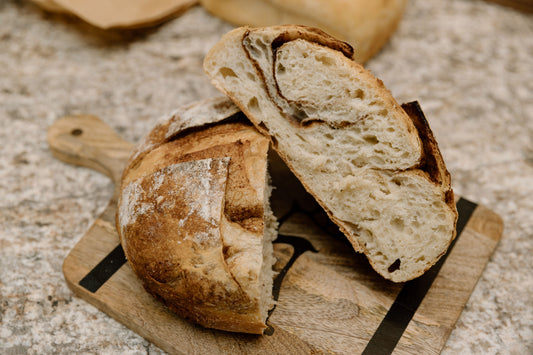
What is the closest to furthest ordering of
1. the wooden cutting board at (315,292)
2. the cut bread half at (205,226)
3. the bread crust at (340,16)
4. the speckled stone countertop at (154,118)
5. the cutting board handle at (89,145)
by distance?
the cut bread half at (205,226) < the wooden cutting board at (315,292) < the speckled stone countertop at (154,118) < the cutting board handle at (89,145) < the bread crust at (340,16)

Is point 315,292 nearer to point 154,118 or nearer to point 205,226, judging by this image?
point 205,226

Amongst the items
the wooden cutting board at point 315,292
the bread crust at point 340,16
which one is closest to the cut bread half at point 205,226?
the wooden cutting board at point 315,292

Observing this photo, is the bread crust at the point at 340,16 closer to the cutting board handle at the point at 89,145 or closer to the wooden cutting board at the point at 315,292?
the wooden cutting board at the point at 315,292

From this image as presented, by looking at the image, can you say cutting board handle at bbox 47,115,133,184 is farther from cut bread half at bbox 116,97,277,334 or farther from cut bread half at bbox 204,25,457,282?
cut bread half at bbox 204,25,457,282

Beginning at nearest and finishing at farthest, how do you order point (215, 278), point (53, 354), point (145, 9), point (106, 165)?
point (215, 278) → point (53, 354) → point (106, 165) → point (145, 9)

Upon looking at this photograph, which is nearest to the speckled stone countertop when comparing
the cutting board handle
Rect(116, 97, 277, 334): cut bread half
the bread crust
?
the cutting board handle

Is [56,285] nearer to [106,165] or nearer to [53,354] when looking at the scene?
[53,354]

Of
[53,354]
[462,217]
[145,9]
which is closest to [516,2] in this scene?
[462,217]
